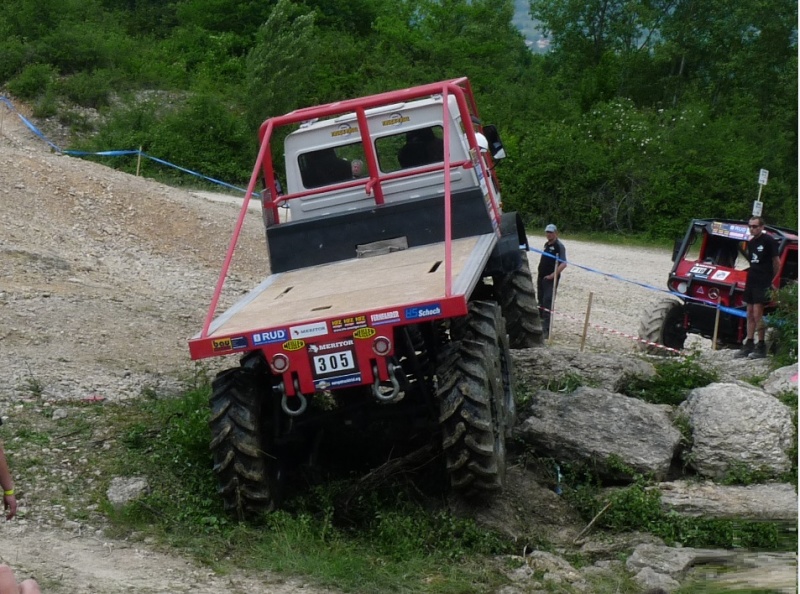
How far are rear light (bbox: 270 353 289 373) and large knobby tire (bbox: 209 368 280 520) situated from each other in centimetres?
46

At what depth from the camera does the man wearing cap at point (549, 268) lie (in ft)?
48.9

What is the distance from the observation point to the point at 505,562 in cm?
675

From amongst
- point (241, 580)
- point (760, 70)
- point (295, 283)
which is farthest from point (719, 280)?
point (760, 70)

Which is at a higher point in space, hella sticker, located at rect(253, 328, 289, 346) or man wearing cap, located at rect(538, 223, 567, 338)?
hella sticker, located at rect(253, 328, 289, 346)

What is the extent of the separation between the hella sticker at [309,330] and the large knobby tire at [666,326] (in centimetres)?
862

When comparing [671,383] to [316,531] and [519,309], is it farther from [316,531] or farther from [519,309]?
[316,531]

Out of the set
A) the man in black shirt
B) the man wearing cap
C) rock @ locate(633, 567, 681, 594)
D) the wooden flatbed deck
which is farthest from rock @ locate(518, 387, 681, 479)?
the man wearing cap

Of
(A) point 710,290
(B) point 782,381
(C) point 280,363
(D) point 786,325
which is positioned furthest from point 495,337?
(A) point 710,290

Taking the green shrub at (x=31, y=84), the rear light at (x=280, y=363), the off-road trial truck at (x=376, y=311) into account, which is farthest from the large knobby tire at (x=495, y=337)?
the green shrub at (x=31, y=84)

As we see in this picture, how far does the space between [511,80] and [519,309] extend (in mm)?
35969

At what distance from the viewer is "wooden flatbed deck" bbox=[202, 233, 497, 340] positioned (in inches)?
271

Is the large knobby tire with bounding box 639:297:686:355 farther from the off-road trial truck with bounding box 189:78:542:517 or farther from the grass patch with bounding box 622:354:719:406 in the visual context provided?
the grass patch with bounding box 622:354:719:406

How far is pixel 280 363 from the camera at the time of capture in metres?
6.69

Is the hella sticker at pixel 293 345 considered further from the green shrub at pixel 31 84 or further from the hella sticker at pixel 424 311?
the green shrub at pixel 31 84
